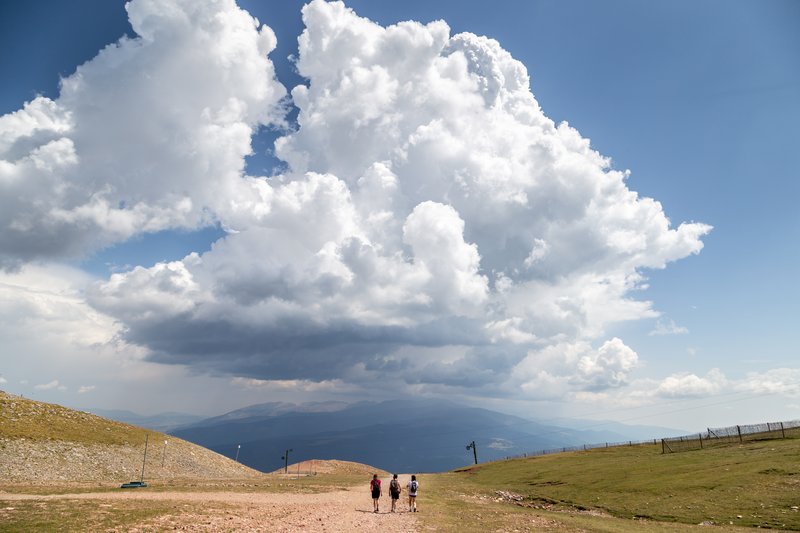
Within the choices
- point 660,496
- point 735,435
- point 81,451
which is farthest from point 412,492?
point 735,435

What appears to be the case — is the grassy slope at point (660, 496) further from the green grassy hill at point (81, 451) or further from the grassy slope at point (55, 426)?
the grassy slope at point (55, 426)

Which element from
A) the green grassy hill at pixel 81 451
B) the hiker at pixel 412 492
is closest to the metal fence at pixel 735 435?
the hiker at pixel 412 492

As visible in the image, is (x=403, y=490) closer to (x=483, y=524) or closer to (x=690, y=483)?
(x=483, y=524)

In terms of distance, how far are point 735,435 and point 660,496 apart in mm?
52773

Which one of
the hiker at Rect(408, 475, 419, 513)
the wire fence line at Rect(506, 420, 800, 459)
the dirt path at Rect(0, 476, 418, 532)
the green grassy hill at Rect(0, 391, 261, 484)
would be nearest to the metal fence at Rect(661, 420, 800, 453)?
the wire fence line at Rect(506, 420, 800, 459)

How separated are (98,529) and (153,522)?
10.1 ft

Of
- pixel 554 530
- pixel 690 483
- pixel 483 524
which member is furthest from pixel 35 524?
pixel 690 483

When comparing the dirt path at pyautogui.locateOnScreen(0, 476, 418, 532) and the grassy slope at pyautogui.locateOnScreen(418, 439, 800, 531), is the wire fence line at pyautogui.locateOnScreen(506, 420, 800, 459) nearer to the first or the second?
the grassy slope at pyautogui.locateOnScreen(418, 439, 800, 531)

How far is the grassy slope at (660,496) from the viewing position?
33.1 meters

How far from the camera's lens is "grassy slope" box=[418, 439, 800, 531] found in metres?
33.1

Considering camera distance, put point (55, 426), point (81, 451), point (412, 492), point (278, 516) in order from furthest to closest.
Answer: point (55, 426) < point (81, 451) < point (412, 492) < point (278, 516)

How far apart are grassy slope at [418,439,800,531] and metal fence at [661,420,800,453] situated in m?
9.50

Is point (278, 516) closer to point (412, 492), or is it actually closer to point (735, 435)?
point (412, 492)

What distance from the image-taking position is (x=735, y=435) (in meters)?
78.4
